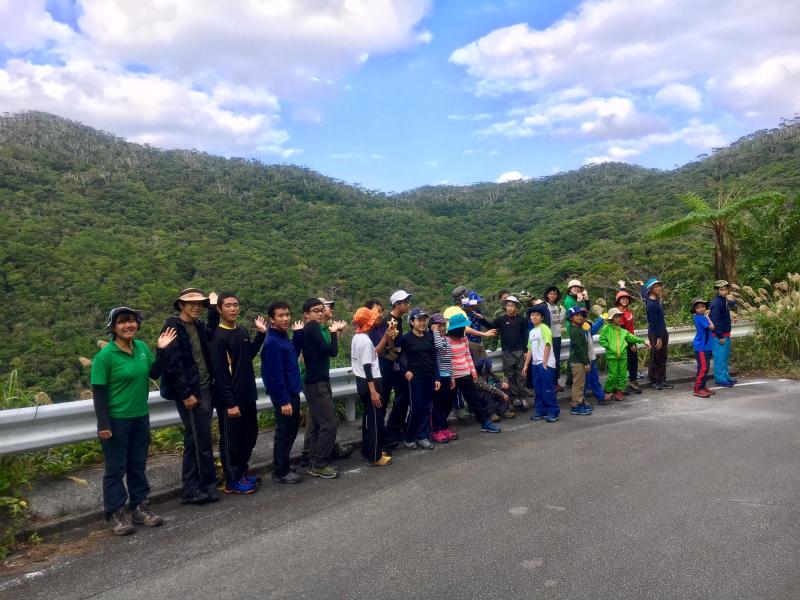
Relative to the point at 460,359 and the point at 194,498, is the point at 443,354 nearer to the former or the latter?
the point at 460,359

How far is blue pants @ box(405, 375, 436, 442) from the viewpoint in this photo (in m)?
6.62

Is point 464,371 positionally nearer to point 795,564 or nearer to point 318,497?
point 318,497

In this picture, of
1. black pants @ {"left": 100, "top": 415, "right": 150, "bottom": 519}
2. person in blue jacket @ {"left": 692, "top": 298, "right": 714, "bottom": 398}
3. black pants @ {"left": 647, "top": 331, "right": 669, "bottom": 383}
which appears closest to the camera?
black pants @ {"left": 100, "top": 415, "right": 150, "bottom": 519}

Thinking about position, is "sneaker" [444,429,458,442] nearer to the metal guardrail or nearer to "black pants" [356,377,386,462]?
"black pants" [356,377,386,462]

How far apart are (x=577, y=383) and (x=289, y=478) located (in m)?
4.49

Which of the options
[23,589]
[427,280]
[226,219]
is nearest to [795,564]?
[23,589]

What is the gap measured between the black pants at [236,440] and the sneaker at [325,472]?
637 millimetres

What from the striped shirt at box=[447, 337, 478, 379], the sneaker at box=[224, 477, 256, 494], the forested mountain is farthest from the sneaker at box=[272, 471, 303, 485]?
the forested mountain

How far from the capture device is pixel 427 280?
51.8m

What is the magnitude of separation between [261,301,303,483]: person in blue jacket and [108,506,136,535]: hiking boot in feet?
4.57

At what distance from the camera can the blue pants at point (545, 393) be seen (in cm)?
771

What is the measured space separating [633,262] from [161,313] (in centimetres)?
2249

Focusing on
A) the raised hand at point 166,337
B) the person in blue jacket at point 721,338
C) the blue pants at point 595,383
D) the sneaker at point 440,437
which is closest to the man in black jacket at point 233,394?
the raised hand at point 166,337

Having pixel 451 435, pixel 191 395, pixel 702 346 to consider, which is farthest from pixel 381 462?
pixel 702 346
